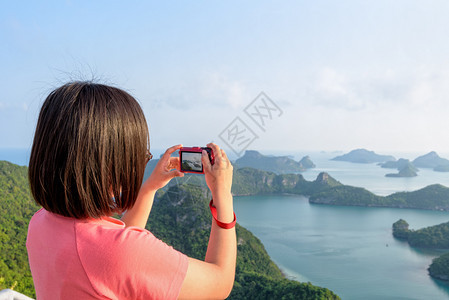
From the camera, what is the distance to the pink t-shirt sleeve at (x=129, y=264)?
1.39ft

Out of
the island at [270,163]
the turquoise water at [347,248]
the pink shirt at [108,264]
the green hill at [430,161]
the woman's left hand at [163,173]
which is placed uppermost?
the green hill at [430,161]

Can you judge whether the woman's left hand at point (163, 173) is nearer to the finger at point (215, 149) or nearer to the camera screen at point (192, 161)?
the camera screen at point (192, 161)

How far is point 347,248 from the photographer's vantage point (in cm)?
2273

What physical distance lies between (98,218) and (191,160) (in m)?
0.23

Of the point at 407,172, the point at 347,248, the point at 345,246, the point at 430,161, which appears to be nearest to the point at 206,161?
the point at 347,248

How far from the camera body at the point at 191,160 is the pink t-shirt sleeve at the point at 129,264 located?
22 centimetres

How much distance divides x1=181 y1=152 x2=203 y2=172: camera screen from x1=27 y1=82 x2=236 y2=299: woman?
143 mm

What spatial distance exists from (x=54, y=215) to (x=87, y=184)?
0.07 meters

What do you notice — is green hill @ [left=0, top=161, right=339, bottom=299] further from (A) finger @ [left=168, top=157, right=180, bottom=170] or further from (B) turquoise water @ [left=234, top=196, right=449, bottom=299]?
(A) finger @ [left=168, top=157, right=180, bottom=170]

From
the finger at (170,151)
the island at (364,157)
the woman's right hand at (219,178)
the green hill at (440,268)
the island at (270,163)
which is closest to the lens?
the woman's right hand at (219,178)

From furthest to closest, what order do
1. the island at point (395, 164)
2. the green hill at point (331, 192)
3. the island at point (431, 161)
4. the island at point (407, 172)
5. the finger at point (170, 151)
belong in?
the island at point (395, 164) → the island at point (431, 161) → the island at point (407, 172) → the green hill at point (331, 192) → the finger at point (170, 151)

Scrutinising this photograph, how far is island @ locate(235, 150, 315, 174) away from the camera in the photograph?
53.1 metres

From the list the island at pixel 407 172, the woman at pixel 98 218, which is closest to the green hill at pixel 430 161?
the island at pixel 407 172

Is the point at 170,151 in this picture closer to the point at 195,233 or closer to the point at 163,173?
the point at 163,173
